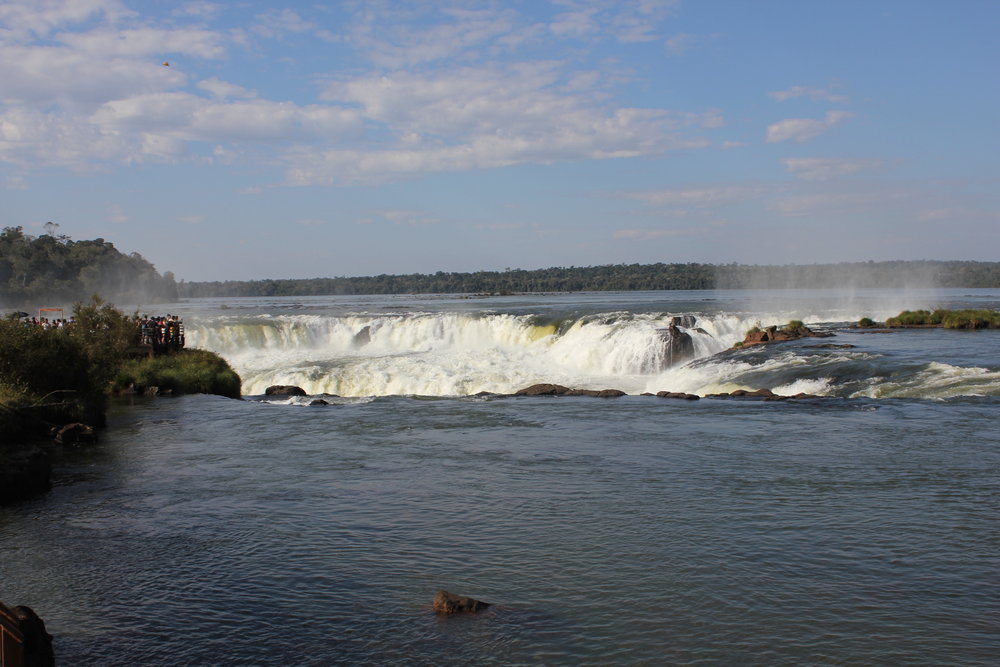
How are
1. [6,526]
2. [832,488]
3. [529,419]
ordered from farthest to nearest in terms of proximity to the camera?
[529,419]
[832,488]
[6,526]

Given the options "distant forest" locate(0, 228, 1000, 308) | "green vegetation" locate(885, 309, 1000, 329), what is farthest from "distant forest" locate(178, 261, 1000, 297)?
"green vegetation" locate(885, 309, 1000, 329)

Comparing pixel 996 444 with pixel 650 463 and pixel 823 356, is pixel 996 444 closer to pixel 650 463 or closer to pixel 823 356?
pixel 650 463

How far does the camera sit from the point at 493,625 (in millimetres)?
7633

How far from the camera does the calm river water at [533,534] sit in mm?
7422

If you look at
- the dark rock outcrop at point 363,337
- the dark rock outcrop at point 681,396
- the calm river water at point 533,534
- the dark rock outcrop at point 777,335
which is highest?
the dark rock outcrop at point 777,335

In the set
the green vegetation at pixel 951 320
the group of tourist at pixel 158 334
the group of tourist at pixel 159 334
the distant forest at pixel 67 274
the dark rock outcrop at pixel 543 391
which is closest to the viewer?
the dark rock outcrop at pixel 543 391

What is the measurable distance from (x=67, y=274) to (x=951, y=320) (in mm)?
113743

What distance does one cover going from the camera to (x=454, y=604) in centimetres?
789

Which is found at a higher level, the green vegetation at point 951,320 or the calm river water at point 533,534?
the green vegetation at point 951,320

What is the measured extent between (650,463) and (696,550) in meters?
4.85

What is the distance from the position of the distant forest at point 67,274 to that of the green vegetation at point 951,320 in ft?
336

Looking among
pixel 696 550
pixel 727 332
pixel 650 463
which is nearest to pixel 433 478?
pixel 650 463

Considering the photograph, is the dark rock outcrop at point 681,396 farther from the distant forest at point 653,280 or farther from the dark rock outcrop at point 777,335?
the distant forest at point 653,280

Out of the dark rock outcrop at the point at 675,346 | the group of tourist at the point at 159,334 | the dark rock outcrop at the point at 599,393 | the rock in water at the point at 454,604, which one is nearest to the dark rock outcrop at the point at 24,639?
the rock in water at the point at 454,604
